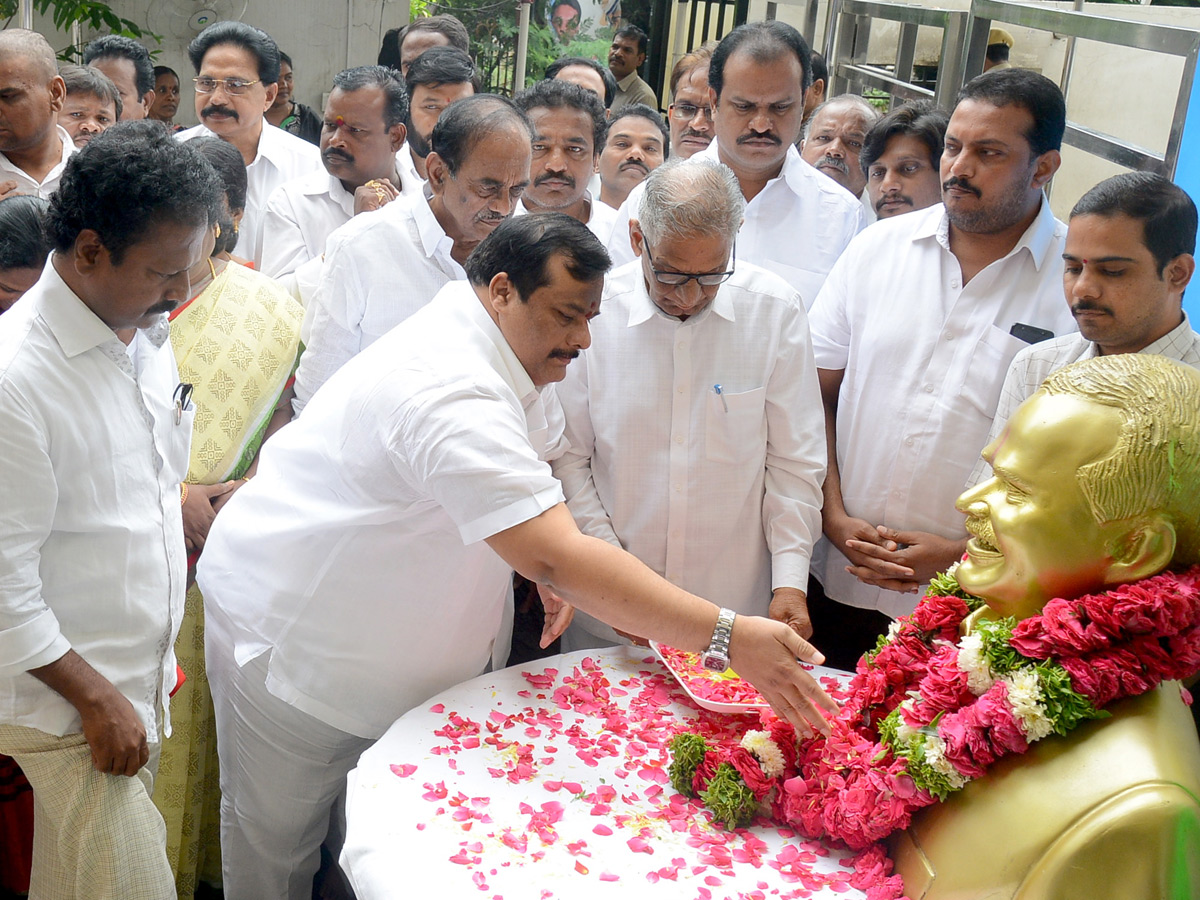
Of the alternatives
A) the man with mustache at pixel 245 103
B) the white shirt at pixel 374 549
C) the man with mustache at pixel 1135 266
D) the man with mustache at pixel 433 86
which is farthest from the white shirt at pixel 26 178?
the man with mustache at pixel 1135 266

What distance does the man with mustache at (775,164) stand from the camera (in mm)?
3854

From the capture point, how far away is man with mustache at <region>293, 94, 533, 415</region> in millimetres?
3373

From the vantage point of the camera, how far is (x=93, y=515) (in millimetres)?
2199

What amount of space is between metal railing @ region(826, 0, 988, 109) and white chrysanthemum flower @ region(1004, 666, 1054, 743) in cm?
400

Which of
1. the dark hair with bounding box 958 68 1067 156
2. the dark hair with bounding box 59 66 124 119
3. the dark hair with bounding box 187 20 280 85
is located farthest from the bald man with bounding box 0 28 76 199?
the dark hair with bounding box 958 68 1067 156

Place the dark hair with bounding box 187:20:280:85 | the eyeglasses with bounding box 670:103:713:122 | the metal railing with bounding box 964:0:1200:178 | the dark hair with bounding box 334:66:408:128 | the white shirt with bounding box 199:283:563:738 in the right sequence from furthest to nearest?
A: the eyeglasses with bounding box 670:103:713:122, the dark hair with bounding box 187:20:280:85, the dark hair with bounding box 334:66:408:128, the metal railing with bounding box 964:0:1200:178, the white shirt with bounding box 199:283:563:738

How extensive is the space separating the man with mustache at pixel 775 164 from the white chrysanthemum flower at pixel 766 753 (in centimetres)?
209

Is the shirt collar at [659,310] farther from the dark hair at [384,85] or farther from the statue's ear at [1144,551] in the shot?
the dark hair at [384,85]

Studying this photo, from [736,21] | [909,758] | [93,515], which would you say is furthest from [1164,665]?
[736,21]

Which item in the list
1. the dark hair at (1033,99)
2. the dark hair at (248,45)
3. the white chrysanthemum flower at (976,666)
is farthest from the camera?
the dark hair at (248,45)

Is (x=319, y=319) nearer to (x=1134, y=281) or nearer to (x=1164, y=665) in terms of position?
(x=1134, y=281)

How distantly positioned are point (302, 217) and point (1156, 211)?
10.4 ft

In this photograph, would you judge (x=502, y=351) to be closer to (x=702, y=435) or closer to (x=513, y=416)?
(x=513, y=416)

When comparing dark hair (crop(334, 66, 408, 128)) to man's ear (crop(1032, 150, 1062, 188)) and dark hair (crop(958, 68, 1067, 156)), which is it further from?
man's ear (crop(1032, 150, 1062, 188))
